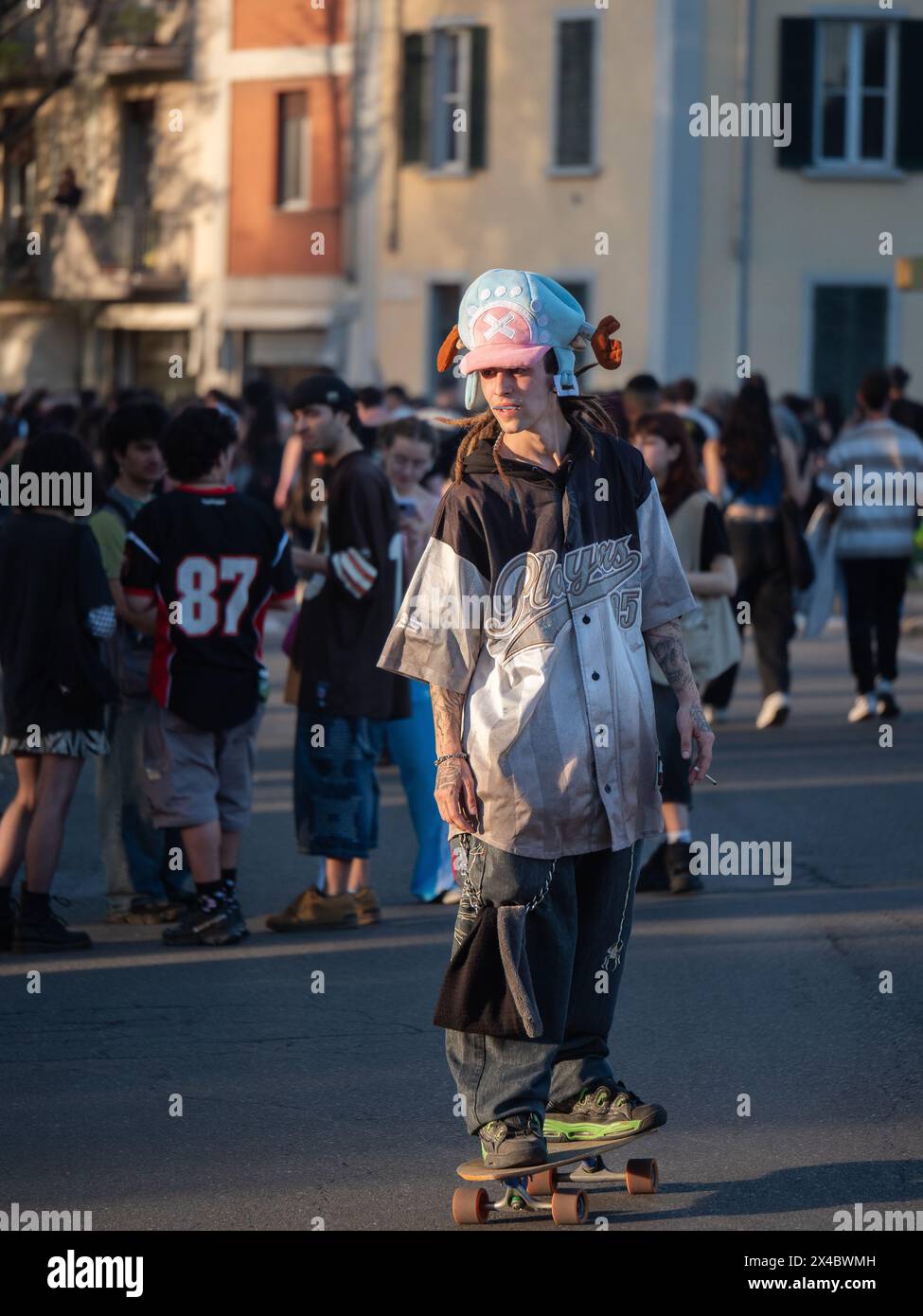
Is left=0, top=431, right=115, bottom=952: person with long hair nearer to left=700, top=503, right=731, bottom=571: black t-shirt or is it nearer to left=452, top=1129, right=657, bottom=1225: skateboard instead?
left=700, top=503, right=731, bottom=571: black t-shirt

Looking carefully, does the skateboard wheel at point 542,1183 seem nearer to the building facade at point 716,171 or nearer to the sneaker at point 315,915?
the sneaker at point 315,915

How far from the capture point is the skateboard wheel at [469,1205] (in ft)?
16.8

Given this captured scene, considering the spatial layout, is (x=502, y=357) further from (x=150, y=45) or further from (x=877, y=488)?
(x=150, y=45)

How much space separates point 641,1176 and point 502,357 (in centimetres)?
193

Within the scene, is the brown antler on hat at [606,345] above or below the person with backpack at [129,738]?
above

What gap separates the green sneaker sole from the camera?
532 centimetres

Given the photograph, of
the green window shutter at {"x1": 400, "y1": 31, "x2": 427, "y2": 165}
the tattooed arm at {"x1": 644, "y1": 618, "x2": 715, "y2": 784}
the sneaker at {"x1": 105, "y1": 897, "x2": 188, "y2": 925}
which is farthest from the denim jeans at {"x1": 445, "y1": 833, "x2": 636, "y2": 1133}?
the green window shutter at {"x1": 400, "y1": 31, "x2": 427, "y2": 165}

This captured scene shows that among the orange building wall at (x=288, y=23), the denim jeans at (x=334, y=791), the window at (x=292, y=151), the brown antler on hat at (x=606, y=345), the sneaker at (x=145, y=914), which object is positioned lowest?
the sneaker at (x=145, y=914)

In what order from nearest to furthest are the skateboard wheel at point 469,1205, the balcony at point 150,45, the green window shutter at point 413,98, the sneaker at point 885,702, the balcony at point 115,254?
the skateboard wheel at point 469,1205, the sneaker at point 885,702, the green window shutter at point 413,98, the balcony at point 150,45, the balcony at point 115,254

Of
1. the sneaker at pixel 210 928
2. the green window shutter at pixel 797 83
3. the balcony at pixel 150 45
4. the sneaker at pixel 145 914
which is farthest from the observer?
the balcony at pixel 150 45

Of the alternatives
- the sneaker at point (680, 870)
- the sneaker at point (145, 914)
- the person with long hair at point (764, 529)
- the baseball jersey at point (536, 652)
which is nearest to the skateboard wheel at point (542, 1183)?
the baseball jersey at point (536, 652)

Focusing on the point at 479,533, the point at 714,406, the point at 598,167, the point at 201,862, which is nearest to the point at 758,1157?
the point at 479,533

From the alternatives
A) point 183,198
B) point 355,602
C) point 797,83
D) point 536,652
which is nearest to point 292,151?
point 183,198

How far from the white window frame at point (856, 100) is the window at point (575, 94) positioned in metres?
3.19
